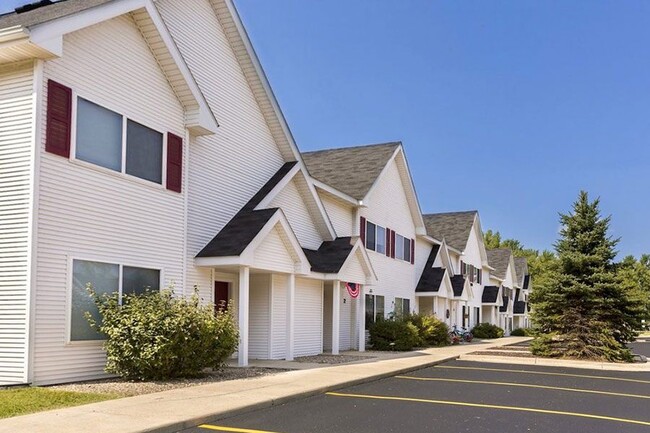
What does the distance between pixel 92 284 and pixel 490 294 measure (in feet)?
144

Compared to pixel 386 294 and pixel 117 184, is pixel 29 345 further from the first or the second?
pixel 386 294

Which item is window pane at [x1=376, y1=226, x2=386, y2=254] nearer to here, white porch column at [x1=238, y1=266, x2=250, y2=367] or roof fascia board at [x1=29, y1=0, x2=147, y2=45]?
white porch column at [x1=238, y1=266, x2=250, y2=367]

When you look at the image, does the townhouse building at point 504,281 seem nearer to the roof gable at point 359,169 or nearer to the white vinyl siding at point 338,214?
the roof gable at point 359,169

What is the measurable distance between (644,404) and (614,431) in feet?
12.2

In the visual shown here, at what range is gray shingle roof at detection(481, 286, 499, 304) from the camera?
167 feet

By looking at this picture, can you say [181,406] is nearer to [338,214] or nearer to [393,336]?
[338,214]

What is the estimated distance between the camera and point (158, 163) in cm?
1432

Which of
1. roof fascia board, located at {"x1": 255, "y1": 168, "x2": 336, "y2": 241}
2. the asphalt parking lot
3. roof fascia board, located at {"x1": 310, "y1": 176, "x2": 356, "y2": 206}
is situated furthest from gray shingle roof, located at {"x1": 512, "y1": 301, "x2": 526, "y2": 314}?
the asphalt parking lot

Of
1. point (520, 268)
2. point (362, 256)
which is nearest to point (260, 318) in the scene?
point (362, 256)

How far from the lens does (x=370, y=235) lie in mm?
27359

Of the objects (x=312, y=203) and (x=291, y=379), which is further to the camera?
(x=312, y=203)

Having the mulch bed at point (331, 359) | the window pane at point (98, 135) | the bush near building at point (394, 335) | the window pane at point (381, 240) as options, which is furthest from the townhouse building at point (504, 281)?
the window pane at point (98, 135)

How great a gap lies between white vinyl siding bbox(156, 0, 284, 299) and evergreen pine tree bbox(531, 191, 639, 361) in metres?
12.5

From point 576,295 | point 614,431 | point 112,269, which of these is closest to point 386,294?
point 576,295
